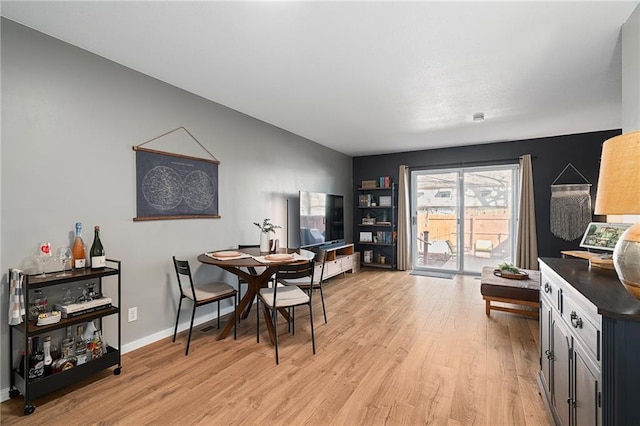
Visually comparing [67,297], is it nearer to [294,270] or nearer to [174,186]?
[174,186]

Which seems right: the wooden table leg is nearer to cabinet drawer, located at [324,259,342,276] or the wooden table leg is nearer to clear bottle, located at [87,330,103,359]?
clear bottle, located at [87,330,103,359]

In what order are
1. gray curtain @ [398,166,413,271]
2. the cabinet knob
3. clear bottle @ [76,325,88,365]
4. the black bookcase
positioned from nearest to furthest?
the cabinet knob
clear bottle @ [76,325,88,365]
gray curtain @ [398,166,413,271]
the black bookcase

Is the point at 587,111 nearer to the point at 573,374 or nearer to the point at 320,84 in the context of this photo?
the point at 320,84

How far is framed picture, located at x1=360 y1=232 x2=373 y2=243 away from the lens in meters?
6.46

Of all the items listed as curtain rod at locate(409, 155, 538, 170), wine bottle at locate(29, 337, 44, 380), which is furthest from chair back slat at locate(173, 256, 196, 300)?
curtain rod at locate(409, 155, 538, 170)

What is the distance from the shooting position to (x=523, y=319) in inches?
135

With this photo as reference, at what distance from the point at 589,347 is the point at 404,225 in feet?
16.5

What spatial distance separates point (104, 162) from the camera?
2.48m

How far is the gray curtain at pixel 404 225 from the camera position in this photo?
6148 mm

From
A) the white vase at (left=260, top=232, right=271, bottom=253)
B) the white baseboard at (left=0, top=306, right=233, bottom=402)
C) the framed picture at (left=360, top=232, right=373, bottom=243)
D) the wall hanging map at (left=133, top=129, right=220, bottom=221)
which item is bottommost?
the white baseboard at (left=0, top=306, right=233, bottom=402)

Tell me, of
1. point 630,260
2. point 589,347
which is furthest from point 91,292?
point 630,260

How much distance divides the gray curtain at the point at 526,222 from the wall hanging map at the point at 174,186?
493 cm

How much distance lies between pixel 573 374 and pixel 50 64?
3653 mm

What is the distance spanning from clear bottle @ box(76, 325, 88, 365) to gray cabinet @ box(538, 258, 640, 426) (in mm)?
2868
